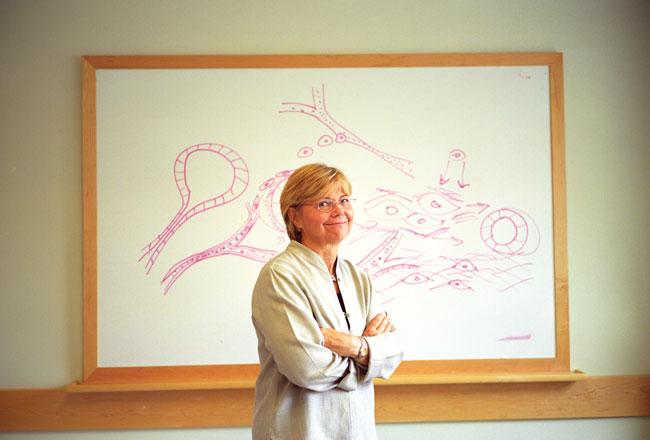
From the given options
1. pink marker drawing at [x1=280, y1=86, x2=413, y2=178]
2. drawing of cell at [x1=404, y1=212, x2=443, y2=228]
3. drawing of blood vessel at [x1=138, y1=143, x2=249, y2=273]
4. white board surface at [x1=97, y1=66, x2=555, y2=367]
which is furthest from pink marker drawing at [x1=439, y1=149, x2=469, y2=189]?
drawing of blood vessel at [x1=138, y1=143, x2=249, y2=273]

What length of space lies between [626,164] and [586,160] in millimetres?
191

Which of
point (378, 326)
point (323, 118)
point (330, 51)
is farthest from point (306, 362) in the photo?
point (330, 51)

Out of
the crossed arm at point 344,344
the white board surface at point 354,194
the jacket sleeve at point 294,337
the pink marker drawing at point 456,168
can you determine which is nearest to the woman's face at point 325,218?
the jacket sleeve at point 294,337

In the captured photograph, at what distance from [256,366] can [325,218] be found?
119cm

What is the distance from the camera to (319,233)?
67.4 inches

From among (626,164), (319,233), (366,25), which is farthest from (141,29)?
(626,164)

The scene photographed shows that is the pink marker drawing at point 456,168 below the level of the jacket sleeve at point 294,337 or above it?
above

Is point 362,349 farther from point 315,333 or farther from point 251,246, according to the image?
point 251,246

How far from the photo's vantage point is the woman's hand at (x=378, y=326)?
1.74 m

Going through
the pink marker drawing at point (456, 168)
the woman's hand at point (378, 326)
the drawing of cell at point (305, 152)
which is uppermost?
the drawing of cell at point (305, 152)

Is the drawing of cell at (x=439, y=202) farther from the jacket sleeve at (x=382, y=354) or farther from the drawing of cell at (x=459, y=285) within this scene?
the jacket sleeve at (x=382, y=354)

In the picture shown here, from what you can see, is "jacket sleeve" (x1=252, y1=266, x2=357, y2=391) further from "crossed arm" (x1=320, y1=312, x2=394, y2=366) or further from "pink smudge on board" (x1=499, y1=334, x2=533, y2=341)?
"pink smudge on board" (x1=499, y1=334, x2=533, y2=341)

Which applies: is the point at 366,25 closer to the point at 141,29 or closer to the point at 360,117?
the point at 360,117

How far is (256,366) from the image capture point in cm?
264
